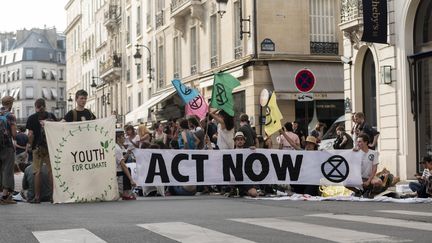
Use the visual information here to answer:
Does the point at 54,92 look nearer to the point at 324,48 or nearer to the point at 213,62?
the point at 213,62

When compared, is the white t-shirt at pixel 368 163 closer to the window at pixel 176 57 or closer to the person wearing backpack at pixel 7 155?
the person wearing backpack at pixel 7 155

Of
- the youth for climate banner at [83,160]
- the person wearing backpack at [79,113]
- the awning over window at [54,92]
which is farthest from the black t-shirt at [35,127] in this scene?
the awning over window at [54,92]

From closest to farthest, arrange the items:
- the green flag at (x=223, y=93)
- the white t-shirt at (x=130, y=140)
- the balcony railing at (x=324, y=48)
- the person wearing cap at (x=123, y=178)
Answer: the person wearing cap at (x=123, y=178), the green flag at (x=223, y=93), the white t-shirt at (x=130, y=140), the balcony railing at (x=324, y=48)

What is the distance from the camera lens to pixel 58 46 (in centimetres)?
13950

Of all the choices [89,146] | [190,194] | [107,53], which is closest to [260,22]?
[190,194]

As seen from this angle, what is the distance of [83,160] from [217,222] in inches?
196

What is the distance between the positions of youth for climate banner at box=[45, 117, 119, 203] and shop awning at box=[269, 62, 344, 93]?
16.3 m

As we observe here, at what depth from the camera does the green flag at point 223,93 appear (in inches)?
659

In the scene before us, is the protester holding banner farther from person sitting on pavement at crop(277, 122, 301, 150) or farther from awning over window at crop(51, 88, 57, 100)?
awning over window at crop(51, 88, 57, 100)

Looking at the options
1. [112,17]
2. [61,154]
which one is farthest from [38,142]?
[112,17]

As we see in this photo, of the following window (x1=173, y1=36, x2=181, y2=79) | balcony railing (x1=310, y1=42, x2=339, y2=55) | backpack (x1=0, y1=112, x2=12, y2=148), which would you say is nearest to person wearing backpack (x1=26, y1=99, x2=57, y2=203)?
backpack (x1=0, y1=112, x2=12, y2=148)

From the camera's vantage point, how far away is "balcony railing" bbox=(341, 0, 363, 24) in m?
21.4

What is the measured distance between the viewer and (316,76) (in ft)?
98.1

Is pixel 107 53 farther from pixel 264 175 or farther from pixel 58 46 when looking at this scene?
pixel 58 46
